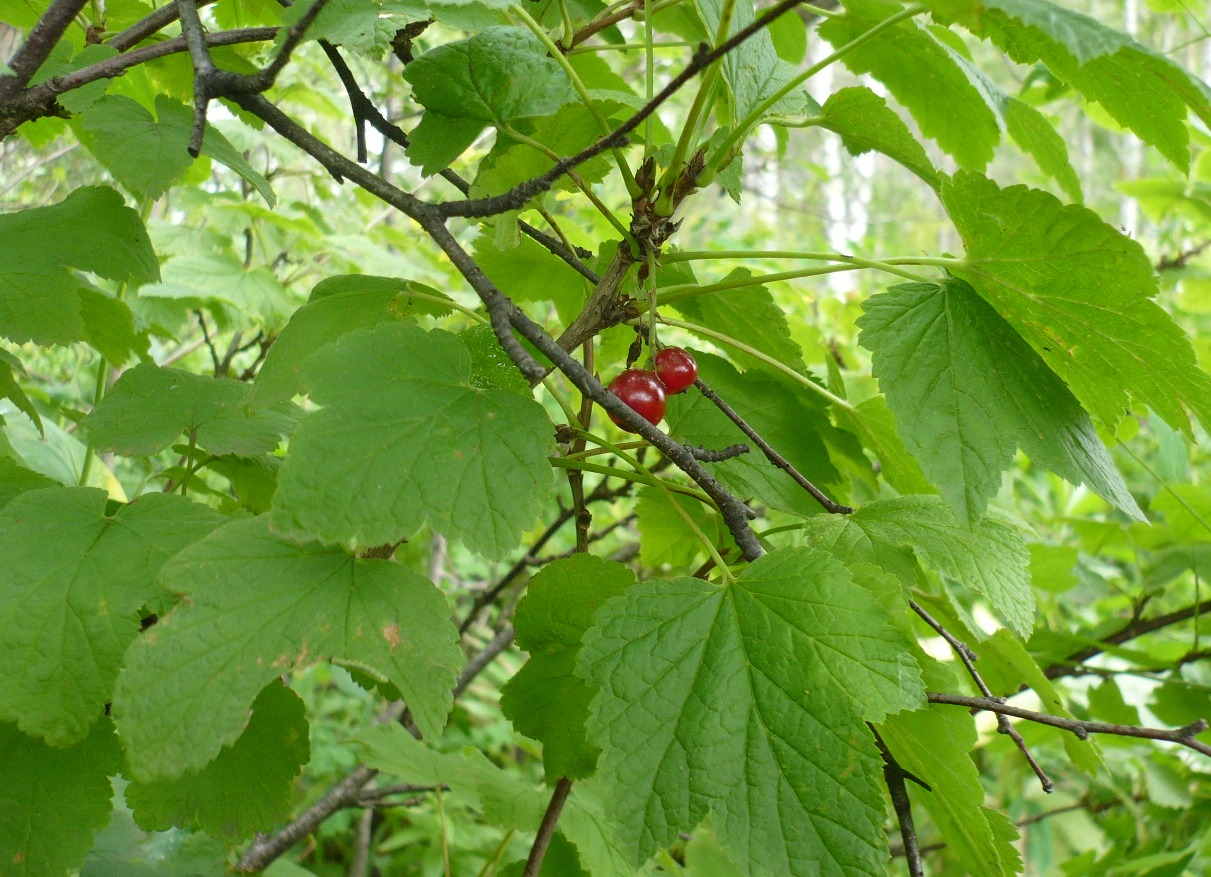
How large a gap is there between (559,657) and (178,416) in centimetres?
53

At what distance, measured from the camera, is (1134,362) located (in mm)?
823

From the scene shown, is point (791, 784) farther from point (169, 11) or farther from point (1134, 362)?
point (169, 11)

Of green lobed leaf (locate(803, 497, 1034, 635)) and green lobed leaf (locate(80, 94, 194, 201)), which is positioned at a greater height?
green lobed leaf (locate(80, 94, 194, 201))

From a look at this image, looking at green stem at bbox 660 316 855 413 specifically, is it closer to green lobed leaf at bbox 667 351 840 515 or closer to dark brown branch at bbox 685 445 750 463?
green lobed leaf at bbox 667 351 840 515

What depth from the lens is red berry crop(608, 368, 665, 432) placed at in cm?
85

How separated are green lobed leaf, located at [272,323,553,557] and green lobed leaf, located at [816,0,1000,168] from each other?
713mm

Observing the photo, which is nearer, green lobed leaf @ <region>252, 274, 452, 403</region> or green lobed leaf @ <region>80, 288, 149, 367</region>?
green lobed leaf @ <region>252, 274, 452, 403</region>

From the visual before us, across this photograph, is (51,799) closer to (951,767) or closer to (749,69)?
(951,767)

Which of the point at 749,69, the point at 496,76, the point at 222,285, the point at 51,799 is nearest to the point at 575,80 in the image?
the point at 496,76

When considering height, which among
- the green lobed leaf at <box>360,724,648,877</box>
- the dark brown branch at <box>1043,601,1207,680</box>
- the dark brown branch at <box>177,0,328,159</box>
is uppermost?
the dark brown branch at <box>177,0,328,159</box>

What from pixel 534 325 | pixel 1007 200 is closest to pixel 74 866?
pixel 534 325

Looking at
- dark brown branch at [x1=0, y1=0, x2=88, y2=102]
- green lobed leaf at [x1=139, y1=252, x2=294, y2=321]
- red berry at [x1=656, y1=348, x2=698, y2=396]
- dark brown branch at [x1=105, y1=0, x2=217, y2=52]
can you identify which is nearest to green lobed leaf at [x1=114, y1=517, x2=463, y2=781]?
red berry at [x1=656, y1=348, x2=698, y2=396]

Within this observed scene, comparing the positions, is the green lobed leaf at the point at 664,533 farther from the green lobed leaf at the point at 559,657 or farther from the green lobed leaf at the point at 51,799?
the green lobed leaf at the point at 51,799

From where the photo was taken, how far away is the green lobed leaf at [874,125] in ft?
3.19
